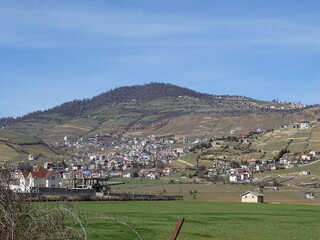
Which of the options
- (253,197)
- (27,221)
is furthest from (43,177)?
(27,221)

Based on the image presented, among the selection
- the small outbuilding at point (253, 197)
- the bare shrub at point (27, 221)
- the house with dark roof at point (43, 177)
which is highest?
the bare shrub at point (27, 221)

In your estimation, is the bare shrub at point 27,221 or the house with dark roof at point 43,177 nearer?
the bare shrub at point 27,221

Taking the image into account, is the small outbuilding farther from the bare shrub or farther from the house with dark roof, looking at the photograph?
the bare shrub

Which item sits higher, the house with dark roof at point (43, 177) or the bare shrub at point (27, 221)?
the bare shrub at point (27, 221)

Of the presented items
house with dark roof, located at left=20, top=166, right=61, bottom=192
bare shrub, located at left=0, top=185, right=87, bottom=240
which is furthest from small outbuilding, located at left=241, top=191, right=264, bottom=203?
bare shrub, located at left=0, top=185, right=87, bottom=240

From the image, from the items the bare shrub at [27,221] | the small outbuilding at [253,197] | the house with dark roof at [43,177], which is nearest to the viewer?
the bare shrub at [27,221]

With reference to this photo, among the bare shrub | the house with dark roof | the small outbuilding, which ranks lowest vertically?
the small outbuilding

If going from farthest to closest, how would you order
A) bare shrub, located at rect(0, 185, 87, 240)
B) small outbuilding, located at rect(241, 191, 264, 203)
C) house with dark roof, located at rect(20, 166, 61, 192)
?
1. house with dark roof, located at rect(20, 166, 61, 192)
2. small outbuilding, located at rect(241, 191, 264, 203)
3. bare shrub, located at rect(0, 185, 87, 240)

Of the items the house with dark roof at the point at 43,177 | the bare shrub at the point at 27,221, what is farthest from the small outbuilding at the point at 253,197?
the bare shrub at the point at 27,221

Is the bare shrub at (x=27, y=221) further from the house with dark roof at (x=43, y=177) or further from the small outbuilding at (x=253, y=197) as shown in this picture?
the house with dark roof at (x=43, y=177)

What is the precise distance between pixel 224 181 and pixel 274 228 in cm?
10512

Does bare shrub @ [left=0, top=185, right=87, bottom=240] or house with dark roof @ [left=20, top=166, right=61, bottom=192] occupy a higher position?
bare shrub @ [left=0, top=185, right=87, bottom=240]

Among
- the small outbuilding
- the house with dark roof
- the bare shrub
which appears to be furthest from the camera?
the house with dark roof

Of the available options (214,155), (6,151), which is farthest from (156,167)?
(6,151)
